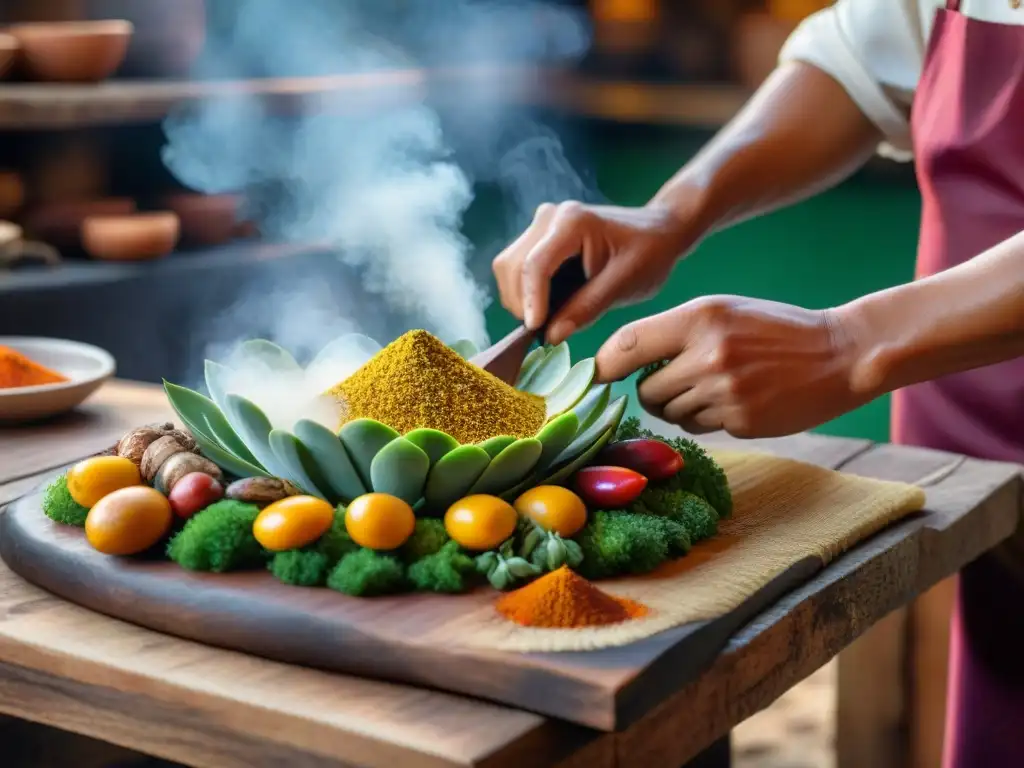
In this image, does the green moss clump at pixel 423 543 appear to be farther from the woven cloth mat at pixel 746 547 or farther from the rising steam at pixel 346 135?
the rising steam at pixel 346 135

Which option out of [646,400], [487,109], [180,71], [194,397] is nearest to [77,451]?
[194,397]

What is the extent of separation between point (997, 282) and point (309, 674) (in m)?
0.72

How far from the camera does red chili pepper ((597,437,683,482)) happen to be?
113cm

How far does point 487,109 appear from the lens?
3.92 m

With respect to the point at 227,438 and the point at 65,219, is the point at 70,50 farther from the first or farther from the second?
the point at 227,438

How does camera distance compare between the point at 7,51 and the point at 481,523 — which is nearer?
the point at 481,523

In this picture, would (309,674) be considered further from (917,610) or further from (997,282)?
(917,610)

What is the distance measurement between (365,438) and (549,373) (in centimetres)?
33

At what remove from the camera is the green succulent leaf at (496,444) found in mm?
1048

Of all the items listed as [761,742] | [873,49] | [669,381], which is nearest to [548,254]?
[669,381]

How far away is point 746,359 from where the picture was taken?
117 centimetres

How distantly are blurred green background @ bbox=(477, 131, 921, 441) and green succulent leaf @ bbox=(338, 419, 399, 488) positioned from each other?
2467mm

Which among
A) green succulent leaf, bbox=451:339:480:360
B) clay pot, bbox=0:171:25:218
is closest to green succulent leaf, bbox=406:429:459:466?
green succulent leaf, bbox=451:339:480:360

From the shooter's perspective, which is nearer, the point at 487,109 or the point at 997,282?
the point at 997,282
